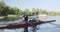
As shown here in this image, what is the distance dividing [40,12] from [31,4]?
0.79 feet

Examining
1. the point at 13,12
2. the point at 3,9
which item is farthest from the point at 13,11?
the point at 3,9

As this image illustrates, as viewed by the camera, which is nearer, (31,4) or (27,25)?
(27,25)

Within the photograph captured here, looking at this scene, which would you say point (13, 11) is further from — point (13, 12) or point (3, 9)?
point (3, 9)

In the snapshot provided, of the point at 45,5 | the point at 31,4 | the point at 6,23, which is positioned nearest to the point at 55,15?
the point at 45,5

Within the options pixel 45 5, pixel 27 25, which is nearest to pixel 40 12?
pixel 45 5

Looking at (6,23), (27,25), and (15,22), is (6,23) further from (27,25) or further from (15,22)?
(27,25)

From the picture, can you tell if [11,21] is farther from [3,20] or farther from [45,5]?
[45,5]

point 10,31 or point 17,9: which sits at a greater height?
point 17,9

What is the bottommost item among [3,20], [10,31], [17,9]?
[10,31]

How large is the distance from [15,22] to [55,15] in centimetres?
81

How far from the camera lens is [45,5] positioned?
3.26 metres

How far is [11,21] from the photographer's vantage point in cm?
317

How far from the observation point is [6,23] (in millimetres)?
3115

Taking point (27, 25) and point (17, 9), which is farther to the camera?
point (17, 9)
